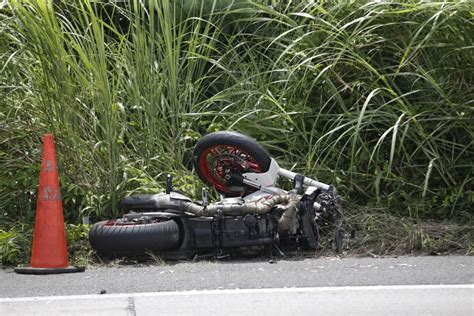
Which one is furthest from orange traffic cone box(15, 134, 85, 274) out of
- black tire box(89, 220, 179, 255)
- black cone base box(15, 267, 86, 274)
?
black tire box(89, 220, 179, 255)

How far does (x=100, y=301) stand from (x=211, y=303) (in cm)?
70

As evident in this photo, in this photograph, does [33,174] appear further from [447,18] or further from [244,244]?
[447,18]

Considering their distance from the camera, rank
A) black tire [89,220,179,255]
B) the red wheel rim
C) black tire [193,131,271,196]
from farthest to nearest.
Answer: the red wheel rim
black tire [193,131,271,196]
black tire [89,220,179,255]

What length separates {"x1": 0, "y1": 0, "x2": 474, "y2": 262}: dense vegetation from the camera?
344 inches

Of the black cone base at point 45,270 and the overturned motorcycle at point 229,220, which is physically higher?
the overturned motorcycle at point 229,220

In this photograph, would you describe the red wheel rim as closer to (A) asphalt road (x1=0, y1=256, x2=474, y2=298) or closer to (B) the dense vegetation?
(B) the dense vegetation

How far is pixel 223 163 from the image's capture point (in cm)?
832

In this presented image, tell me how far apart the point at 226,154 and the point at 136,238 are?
1114mm

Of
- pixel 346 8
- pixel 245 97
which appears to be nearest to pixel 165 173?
pixel 245 97

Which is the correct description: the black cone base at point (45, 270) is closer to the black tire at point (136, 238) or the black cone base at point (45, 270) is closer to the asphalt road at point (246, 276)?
the asphalt road at point (246, 276)

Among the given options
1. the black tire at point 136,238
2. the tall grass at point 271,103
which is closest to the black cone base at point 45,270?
the black tire at point 136,238

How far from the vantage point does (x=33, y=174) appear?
8.84m

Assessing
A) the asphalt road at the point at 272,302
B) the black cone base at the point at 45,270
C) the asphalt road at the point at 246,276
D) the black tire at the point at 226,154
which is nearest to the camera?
the asphalt road at the point at 272,302

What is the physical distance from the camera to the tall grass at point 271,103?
8.74 metres
